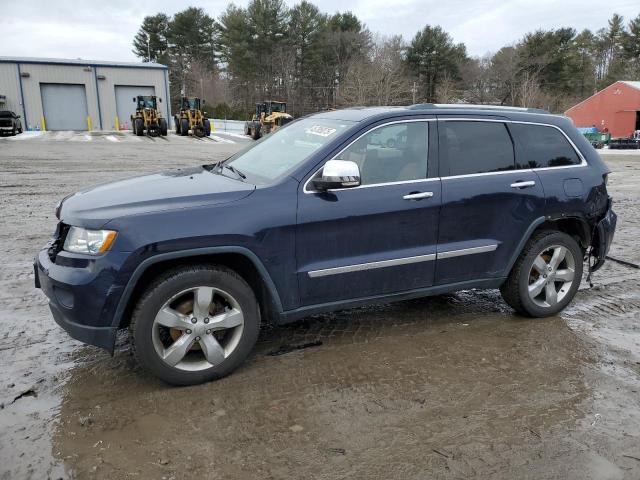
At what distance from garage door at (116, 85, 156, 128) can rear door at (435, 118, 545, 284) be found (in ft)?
144

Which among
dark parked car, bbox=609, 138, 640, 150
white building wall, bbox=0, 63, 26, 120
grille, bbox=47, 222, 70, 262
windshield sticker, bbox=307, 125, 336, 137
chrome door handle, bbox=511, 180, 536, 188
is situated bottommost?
dark parked car, bbox=609, 138, 640, 150

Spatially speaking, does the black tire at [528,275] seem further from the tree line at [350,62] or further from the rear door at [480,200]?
the tree line at [350,62]

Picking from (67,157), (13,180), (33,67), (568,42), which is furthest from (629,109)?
(33,67)

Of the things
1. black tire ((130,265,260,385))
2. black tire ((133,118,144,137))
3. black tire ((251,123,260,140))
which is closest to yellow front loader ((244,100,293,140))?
black tire ((251,123,260,140))

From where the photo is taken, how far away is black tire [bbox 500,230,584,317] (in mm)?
4391

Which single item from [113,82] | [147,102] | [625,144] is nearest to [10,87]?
[113,82]

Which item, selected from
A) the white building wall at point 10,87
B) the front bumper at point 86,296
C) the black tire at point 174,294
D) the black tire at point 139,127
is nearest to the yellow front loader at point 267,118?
the black tire at point 139,127

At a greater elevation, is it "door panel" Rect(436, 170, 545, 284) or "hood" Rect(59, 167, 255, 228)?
"hood" Rect(59, 167, 255, 228)

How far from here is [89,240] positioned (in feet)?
10.3

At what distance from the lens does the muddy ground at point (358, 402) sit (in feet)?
8.86

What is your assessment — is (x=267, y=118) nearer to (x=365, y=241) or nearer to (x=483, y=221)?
(x=483, y=221)

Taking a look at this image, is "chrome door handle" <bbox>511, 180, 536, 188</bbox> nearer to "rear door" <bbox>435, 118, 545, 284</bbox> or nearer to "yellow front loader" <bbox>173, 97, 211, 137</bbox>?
"rear door" <bbox>435, 118, 545, 284</bbox>

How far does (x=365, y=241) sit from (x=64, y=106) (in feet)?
148

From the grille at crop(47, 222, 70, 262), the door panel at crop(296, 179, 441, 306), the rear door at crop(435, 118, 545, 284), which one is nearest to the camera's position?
the grille at crop(47, 222, 70, 262)
